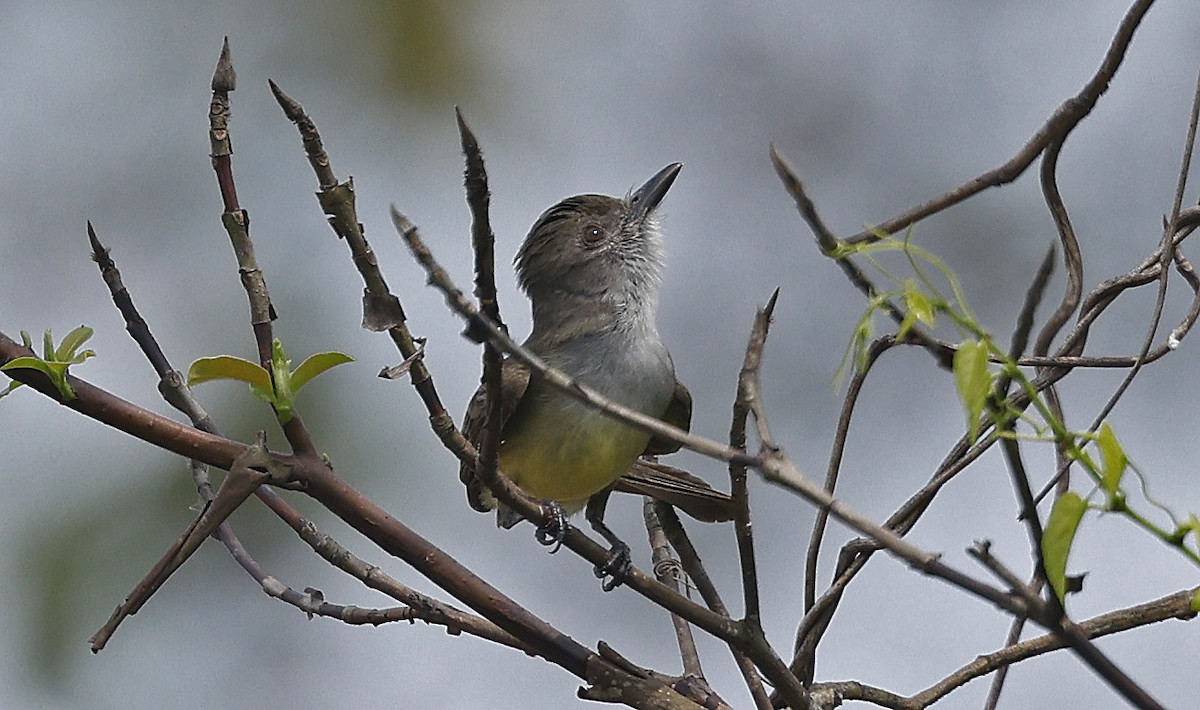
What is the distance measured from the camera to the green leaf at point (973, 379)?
2.52 ft

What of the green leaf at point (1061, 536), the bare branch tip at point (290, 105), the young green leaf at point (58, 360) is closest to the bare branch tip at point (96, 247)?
the young green leaf at point (58, 360)

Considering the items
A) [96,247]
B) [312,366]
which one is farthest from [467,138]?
[96,247]

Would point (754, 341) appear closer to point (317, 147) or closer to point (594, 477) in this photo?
point (317, 147)

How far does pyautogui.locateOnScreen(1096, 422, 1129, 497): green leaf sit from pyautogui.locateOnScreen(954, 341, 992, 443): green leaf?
95 mm

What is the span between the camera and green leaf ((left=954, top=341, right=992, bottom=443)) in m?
0.77

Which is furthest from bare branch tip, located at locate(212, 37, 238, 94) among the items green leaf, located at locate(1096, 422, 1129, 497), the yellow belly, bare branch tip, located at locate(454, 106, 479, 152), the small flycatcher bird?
the yellow belly

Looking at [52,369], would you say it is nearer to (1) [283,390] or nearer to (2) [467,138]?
(1) [283,390]

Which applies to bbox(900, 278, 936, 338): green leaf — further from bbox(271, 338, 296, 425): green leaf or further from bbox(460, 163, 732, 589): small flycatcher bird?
bbox(460, 163, 732, 589): small flycatcher bird

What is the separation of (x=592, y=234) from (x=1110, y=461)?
263 cm

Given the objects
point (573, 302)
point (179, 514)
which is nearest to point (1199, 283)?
point (573, 302)

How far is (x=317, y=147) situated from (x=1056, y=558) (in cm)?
62

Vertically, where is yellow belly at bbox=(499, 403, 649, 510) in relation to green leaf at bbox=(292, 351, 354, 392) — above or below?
above

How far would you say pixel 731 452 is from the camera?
0.86 m

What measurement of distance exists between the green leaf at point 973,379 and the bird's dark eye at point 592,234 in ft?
8.60
